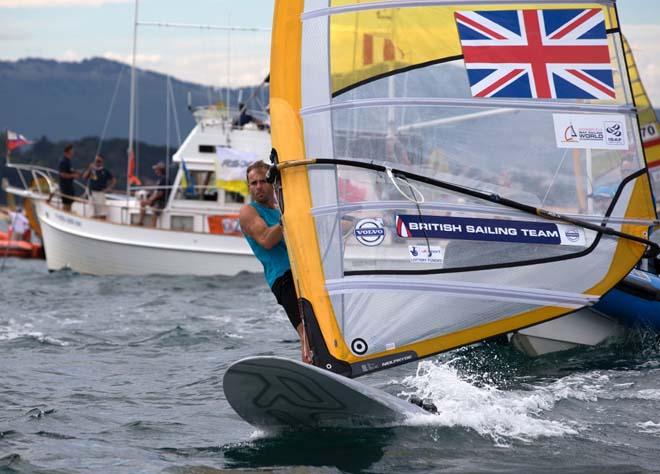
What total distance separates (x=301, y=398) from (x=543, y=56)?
6.65 ft

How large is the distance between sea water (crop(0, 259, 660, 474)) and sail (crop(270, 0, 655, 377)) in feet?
1.71

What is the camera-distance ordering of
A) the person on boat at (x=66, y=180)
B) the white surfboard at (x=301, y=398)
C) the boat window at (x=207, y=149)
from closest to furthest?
the white surfboard at (x=301, y=398) < the person on boat at (x=66, y=180) < the boat window at (x=207, y=149)

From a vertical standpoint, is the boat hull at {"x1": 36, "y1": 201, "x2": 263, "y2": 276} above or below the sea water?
below

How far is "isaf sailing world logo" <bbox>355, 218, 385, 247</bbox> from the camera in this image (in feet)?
17.4

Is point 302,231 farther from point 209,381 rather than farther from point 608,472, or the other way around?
point 209,381

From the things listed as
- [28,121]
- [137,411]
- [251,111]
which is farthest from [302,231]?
[28,121]

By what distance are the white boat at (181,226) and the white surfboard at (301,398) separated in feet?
48.9

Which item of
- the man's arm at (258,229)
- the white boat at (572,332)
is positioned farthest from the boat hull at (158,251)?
the man's arm at (258,229)

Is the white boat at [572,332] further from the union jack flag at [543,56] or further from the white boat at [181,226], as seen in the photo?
the white boat at [181,226]

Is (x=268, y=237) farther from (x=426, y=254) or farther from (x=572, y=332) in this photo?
(x=572, y=332)

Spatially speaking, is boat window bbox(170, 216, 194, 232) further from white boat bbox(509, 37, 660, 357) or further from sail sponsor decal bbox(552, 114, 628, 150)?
sail sponsor decal bbox(552, 114, 628, 150)

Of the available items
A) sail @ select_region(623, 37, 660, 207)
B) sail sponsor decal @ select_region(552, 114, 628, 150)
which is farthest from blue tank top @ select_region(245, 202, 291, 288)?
sail @ select_region(623, 37, 660, 207)

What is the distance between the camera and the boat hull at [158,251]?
65.9ft

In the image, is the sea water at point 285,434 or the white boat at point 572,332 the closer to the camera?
the sea water at point 285,434
